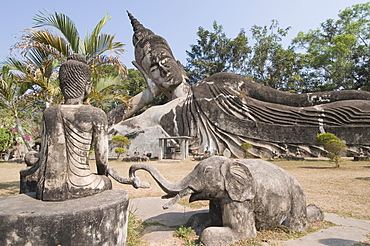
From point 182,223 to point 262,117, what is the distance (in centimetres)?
951

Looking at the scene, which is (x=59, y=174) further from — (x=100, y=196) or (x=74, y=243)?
(x=74, y=243)

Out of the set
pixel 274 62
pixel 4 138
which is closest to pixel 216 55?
pixel 274 62

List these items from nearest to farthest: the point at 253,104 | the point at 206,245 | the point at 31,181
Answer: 1. the point at 206,245
2. the point at 31,181
3. the point at 253,104

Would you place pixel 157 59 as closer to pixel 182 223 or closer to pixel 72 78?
pixel 182 223

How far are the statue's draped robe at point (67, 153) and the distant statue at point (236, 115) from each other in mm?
10296

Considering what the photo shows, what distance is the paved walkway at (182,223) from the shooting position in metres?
3.00

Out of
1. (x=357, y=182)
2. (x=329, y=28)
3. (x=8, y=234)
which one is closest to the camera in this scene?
(x=8, y=234)

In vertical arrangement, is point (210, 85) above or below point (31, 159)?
above

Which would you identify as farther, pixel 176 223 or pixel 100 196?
pixel 176 223

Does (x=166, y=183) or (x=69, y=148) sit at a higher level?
(x=69, y=148)

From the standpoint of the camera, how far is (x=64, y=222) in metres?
2.19

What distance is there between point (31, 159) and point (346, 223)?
476 centimetres

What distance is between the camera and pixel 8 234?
2.14 meters

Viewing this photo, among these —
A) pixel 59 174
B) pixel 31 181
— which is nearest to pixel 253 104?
pixel 31 181
